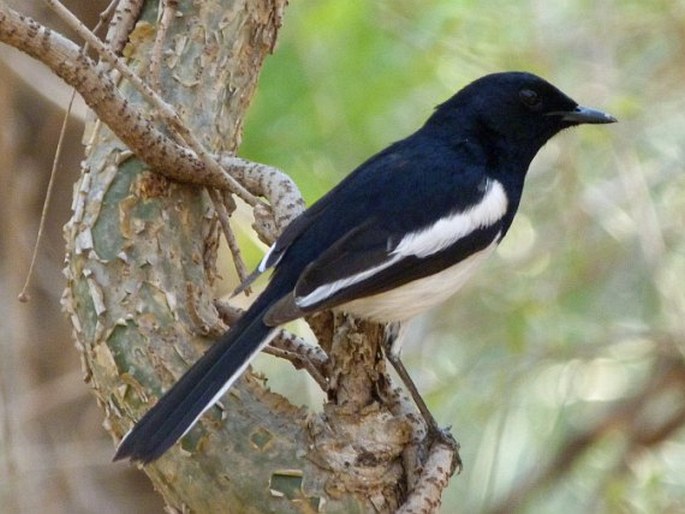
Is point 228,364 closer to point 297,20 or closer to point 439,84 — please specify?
point 297,20

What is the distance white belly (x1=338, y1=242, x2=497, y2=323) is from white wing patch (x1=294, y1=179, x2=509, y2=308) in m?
0.07

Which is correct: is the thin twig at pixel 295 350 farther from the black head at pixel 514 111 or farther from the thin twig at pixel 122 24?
the black head at pixel 514 111

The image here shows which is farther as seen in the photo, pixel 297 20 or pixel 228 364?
pixel 297 20

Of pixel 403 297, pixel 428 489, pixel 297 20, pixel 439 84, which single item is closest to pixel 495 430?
pixel 439 84

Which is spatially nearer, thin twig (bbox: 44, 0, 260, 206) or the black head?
thin twig (bbox: 44, 0, 260, 206)

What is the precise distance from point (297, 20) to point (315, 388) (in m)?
1.66

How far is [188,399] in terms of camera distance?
2.53 meters

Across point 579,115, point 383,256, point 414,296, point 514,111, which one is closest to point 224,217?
point 383,256

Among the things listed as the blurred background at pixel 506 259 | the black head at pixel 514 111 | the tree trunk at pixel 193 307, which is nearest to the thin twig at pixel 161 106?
the tree trunk at pixel 193 307

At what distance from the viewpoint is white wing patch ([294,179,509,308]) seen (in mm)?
2906

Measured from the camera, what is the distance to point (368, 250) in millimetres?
3053

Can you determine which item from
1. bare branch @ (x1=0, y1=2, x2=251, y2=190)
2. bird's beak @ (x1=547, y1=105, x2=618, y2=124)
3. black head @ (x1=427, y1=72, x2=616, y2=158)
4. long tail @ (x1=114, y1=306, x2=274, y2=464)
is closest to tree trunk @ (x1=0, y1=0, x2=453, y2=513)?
bare branch @ (x1=0, y1=2, x2=251, y2=190)

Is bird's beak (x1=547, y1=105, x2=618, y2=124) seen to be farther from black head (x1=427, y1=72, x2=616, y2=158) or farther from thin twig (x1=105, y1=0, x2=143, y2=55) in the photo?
thin twig (x1=105, y1=0, x2=143, y2=55)

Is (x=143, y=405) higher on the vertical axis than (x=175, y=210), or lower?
lower
